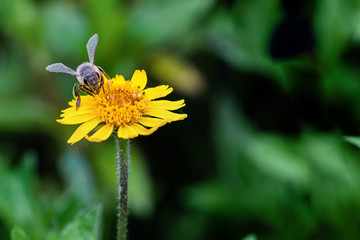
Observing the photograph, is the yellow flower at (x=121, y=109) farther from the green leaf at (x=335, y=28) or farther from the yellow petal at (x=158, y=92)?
the green leaf at (x=335, y=28)

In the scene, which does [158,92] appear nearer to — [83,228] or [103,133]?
[103,133]

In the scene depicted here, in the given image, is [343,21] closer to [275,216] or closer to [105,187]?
[275,216]

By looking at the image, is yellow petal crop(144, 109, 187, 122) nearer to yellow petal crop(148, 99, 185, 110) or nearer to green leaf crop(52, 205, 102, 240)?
yellow petal crop(148, 99, 185, 110)

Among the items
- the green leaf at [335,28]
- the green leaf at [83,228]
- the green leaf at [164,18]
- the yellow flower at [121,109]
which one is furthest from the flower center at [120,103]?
the green leaf at [164,18]

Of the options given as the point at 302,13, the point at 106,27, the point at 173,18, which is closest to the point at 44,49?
the point at 106,27

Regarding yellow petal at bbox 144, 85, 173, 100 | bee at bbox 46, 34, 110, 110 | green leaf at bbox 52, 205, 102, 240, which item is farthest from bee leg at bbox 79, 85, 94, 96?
green leaf at bbox 52, 205, 102, 240
